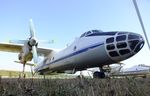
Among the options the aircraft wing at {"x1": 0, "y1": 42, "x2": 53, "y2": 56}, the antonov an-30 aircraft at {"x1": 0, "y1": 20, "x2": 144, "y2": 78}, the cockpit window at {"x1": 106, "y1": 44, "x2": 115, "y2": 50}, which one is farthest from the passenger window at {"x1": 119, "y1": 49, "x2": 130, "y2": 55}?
the aircraft wing at {"x1": 0, "y1": 42, "x2": 53, "y2": 56}

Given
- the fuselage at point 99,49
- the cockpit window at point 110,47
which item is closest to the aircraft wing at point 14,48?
the fuselage at point 99,49

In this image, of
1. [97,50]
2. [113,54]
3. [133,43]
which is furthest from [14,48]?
[133,43]

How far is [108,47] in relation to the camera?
49.1 feet

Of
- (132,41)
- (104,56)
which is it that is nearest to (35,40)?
(104,56)

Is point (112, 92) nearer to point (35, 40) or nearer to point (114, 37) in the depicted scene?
point (114, 37)

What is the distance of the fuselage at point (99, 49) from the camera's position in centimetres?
1424

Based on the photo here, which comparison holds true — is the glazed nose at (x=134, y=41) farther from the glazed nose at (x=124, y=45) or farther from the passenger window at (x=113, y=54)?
the passenger window at (x=113, y=54)

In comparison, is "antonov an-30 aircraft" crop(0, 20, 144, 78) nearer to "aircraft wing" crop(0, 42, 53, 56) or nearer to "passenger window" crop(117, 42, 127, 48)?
"passenger window" crop(117, 42, 127, 48)

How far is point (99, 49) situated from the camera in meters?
15.5

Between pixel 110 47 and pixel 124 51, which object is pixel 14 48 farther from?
pixel 124 51

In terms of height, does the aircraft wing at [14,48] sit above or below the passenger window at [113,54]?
above

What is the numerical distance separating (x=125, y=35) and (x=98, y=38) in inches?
83.8

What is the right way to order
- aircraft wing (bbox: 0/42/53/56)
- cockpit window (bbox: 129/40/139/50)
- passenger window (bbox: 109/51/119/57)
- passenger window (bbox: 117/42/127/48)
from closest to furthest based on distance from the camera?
cockpit window (bbox: 129/40/139/50), passenger window (bbox: 117/42/127/48), passenger window (bbox: 109/51/119/57), aircraft wing (bbox: 0/42/53/56)

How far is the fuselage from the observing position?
14242 millimetres
